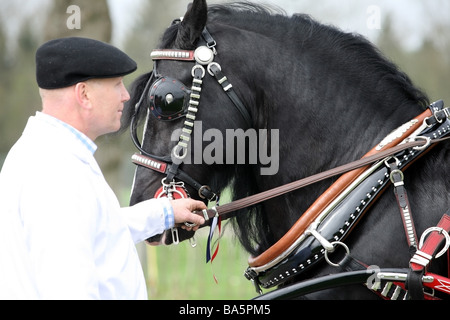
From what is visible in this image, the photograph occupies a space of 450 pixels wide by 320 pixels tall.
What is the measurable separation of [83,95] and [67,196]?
1.27 feet

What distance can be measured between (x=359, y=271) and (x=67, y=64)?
55.6 inches

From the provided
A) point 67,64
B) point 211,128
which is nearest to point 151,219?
point 211,128

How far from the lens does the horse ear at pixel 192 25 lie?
2.64 m

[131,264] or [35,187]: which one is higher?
[35,187]

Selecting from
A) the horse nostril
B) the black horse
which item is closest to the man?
the horse nostril

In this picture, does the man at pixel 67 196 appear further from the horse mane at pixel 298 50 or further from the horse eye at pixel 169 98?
the horse mane at pixel 298 50

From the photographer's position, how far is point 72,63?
193cm

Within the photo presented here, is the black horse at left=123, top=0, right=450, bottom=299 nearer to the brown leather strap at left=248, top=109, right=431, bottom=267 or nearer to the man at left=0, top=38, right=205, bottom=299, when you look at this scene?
the brown leather strap at left=248, top=109, right=431, bottom=267

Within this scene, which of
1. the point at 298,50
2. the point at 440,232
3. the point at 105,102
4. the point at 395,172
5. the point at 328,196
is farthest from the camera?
the point at 298,50

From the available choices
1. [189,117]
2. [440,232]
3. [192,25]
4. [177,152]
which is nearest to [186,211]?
[177,152]

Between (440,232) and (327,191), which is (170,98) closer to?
(327,191)

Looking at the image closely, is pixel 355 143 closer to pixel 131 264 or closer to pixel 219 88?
pixel 219 88

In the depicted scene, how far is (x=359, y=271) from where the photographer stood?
238 centimetres
